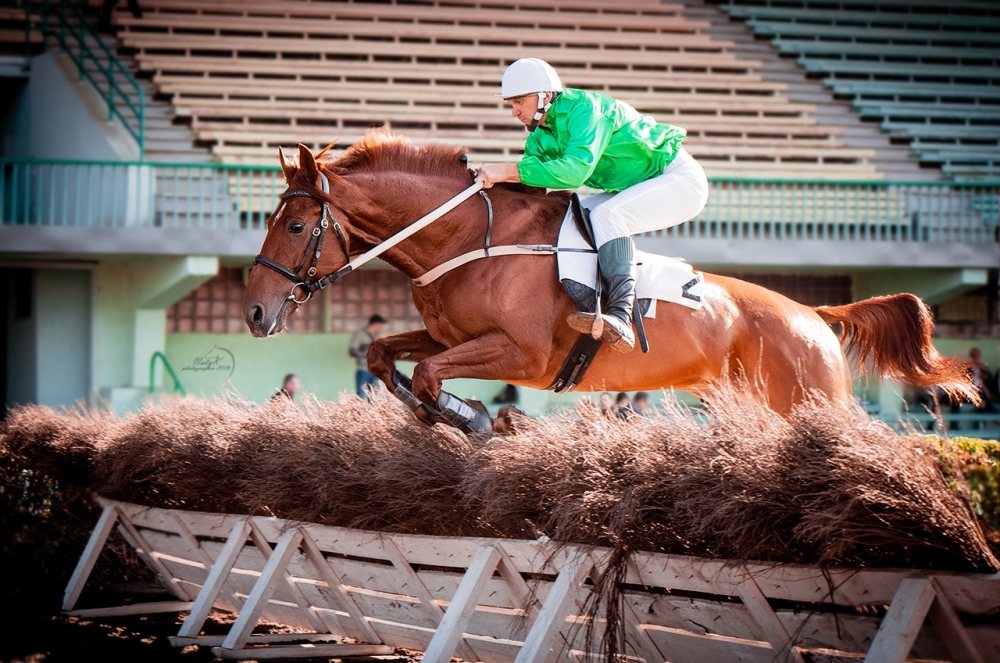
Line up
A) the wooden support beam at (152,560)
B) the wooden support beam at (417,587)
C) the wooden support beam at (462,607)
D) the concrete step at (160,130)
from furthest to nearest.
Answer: the concrete step at (160,130)
the wooden support beam at (152,560)
the wooden support beam at (417,587)
the wooden support beam at (462,607)

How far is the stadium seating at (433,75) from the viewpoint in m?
14.3

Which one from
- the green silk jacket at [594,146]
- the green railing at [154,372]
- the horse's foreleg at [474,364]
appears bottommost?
the green railing at [154,372]

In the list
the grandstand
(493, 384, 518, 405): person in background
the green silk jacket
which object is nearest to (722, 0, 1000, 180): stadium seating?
the grandstand

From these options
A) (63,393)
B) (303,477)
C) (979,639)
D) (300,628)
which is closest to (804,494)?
(979,639)

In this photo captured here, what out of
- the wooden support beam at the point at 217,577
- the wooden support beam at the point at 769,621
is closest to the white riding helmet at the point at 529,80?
the wooden support beam at the point at 217,577

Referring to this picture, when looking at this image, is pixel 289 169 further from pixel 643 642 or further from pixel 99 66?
pixel 99 66

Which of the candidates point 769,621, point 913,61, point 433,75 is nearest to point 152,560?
point 769,621

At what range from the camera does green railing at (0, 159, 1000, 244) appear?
1231 centimetres

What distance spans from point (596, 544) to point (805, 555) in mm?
607

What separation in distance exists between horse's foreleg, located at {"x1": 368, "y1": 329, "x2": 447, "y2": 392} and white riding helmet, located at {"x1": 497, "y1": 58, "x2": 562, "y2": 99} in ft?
3.69

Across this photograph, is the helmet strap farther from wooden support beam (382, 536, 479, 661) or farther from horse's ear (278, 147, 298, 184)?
wooden support beam (382, 536, 479, 661)

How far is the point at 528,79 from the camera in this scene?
4246mm

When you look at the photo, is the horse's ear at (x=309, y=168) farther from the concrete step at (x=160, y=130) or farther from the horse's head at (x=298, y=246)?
the concrete step at (x=160, y=130)

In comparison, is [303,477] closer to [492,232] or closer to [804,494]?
[492,232]
